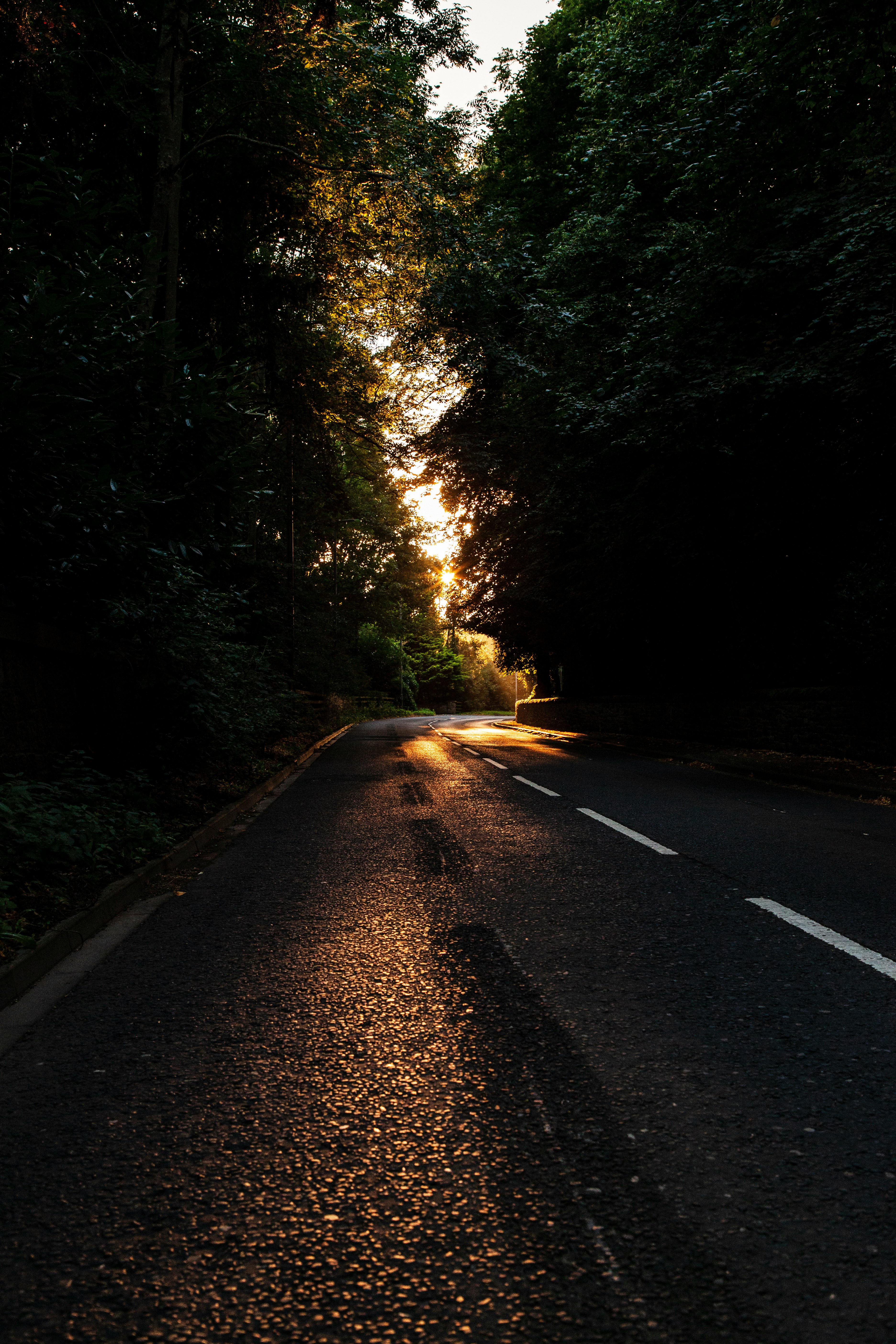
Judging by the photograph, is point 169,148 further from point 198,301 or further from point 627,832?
point 627,832

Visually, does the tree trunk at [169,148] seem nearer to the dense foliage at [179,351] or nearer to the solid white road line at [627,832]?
the dense foliage at [179,351]

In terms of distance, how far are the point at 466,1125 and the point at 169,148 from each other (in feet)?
50.2

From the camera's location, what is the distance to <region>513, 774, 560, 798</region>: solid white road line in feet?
40.5

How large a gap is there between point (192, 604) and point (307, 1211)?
9.02 metres

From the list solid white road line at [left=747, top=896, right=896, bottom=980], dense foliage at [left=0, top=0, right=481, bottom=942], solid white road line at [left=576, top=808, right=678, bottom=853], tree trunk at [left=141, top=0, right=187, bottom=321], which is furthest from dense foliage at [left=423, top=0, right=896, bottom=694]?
solid white road line at [left=747, top=896, right=896, bottom=980]

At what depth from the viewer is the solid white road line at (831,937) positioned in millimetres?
4621

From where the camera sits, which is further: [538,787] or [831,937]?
[538,787]

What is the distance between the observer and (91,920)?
18.4ft

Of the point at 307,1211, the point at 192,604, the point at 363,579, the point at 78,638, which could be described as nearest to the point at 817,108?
the point at 192,604

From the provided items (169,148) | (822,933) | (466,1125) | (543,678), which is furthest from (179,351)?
(543,678)

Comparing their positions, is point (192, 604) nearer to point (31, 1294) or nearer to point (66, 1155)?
point (66, 1155)

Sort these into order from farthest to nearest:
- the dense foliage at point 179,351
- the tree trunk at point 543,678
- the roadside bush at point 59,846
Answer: the tree trunk at point 543,678, the dense foliage at point 179,351, the roadside bush at point 59,846

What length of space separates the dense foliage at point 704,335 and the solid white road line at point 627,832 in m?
6.69

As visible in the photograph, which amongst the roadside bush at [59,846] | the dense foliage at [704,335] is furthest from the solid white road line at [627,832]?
the dense foliage at [704,335]
